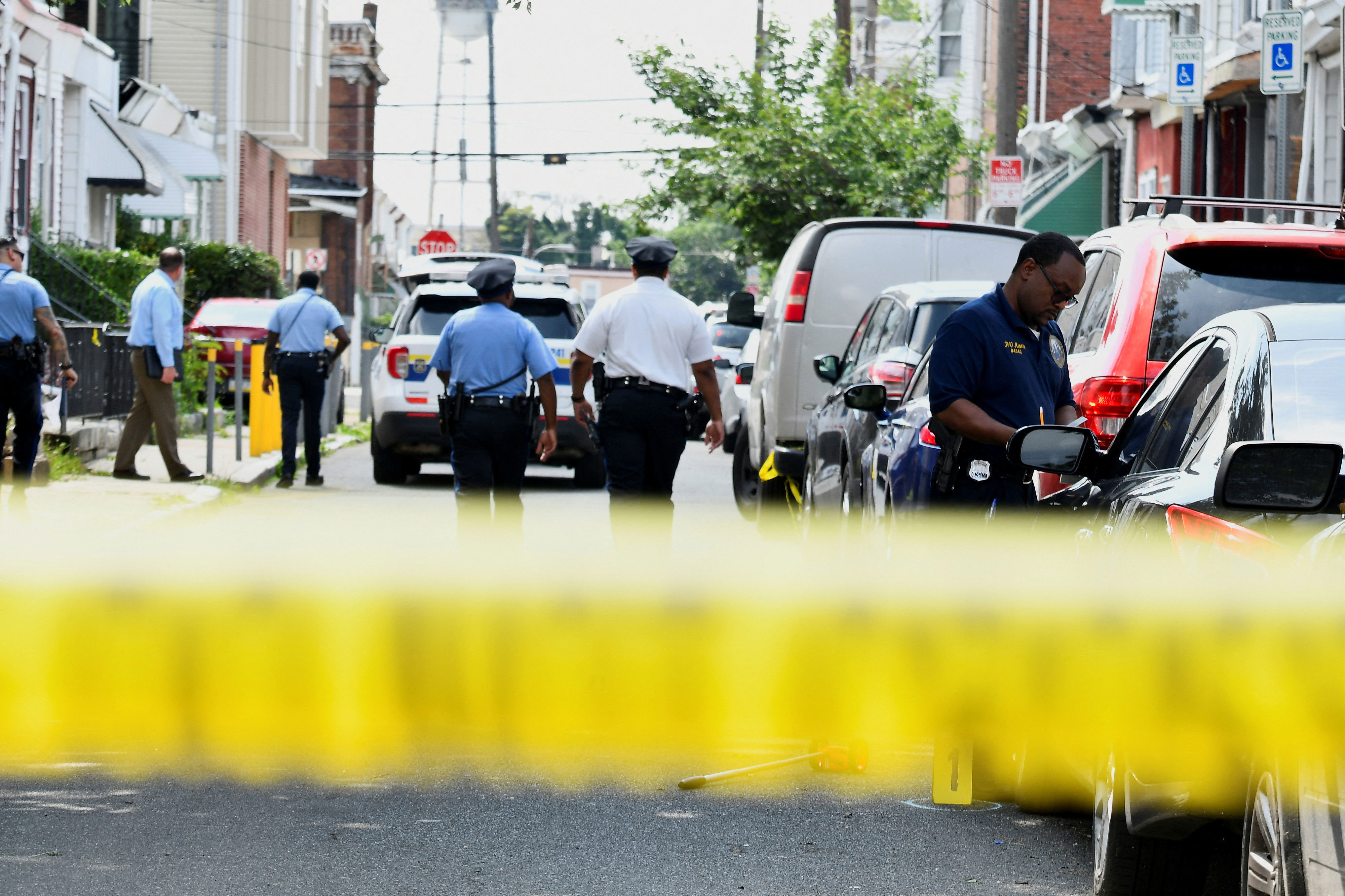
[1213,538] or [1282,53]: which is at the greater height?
[1282,53]

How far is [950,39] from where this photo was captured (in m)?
44.8

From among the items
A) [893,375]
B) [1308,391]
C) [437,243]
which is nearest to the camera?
[1308,391]

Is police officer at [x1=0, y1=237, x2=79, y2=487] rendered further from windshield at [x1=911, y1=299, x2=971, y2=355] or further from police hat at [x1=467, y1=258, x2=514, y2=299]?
windshield at [x1=911, y1=299, x2=971, y2=355]

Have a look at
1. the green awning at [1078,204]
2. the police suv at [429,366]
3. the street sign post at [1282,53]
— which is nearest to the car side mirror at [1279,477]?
the street sign post at [1282,53]

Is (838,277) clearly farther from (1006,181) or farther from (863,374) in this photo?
(1006,181)

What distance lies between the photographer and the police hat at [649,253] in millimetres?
8727

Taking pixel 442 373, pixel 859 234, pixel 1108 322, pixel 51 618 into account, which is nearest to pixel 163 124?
pixel 859 234

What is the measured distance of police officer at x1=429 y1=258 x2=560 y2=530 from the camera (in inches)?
368

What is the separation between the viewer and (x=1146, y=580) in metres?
3.66

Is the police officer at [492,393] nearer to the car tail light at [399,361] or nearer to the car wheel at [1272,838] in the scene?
the car tail light at [399,361]

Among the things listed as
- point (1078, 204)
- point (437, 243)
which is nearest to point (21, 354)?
point (1078, 204)

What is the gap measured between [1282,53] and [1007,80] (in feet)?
23.5

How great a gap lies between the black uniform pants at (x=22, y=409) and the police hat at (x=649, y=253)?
4664 millimetres

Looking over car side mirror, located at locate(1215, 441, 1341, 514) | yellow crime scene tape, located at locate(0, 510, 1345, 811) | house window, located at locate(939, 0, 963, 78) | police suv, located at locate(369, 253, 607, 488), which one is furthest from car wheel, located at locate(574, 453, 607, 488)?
house window, located at locate(939, 0, 963, 78)
